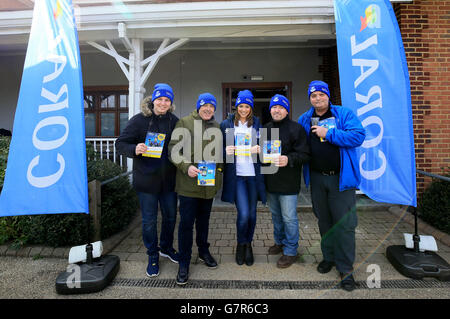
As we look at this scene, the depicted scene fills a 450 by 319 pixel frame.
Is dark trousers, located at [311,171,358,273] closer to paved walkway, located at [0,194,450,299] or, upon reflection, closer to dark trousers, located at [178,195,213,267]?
paved walkway, located at [0,194,450,299]

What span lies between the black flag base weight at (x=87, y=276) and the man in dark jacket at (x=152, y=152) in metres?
0.40

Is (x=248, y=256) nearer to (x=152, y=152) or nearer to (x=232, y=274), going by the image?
(x=232, y=274)

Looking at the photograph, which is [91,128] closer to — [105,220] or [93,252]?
[105,220]

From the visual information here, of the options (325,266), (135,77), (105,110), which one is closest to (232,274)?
(325,266)

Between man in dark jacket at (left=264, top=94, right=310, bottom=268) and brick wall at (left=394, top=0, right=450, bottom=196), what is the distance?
9.58 ft

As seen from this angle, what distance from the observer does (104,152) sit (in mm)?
5918

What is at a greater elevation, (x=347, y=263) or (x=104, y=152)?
(x=104, y=152)

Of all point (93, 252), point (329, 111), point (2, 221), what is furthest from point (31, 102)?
point (329, 111)

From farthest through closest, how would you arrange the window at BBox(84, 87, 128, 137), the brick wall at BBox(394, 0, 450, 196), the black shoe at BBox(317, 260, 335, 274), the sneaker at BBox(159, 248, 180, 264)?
the window at BBox(84, 87, 128, 137) < the brick wall at BBox(394, 0, 450, 196) < the sneaker at BBox(159, 248, 180, 264) < the black shoe at BBox(317, 260, 335, 274)

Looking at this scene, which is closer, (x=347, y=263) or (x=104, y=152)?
(x=347, y=263)

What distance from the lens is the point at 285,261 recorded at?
9.04ft

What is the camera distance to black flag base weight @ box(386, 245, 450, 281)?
2.49 metres

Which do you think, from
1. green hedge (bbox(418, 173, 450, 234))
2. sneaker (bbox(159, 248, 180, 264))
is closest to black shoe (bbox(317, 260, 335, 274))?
sneaker (bbox(159, 248, 180, 264))

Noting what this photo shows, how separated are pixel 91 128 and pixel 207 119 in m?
6.31
